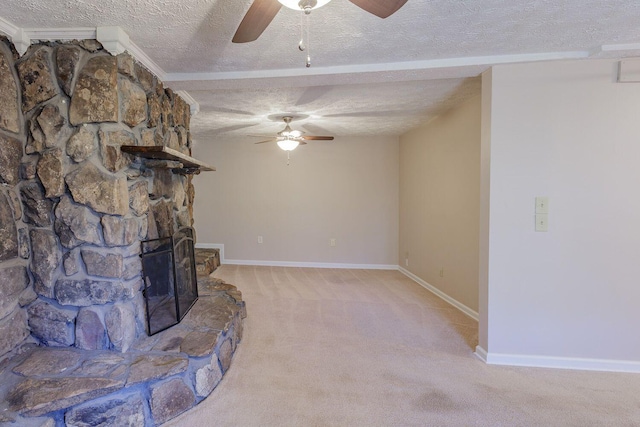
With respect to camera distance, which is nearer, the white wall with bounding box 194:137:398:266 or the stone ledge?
the stone ledge

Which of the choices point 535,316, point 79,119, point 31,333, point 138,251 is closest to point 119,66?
point 79,119

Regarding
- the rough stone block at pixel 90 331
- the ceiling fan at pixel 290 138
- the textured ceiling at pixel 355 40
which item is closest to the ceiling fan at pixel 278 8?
the textured ceiling at pixel 355 40

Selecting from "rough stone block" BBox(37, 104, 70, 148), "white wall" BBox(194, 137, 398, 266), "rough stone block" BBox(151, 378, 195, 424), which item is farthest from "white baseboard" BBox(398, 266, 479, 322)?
"rough stone block" BBox(37, 104, 70, 148)

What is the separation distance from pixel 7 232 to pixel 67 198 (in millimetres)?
360

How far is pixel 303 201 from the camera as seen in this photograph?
5316 mm

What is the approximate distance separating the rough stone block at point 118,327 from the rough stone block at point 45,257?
0.42 meters

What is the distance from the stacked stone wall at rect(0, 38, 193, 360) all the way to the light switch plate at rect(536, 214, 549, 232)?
9.35 ft

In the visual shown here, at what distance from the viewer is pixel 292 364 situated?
2.31 m

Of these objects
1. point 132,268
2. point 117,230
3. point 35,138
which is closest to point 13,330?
point 132,268

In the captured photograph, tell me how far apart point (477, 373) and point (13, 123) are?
3.45 m

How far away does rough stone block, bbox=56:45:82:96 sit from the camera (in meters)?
1.85

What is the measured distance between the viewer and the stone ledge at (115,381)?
1508mm

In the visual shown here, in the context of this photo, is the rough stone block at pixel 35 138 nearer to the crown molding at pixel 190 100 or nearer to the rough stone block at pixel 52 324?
the rough stone block at pixel 52 324

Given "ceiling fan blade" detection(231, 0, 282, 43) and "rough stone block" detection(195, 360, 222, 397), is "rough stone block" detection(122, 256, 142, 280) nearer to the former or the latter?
"rough stone block" detection(195, 360, 222, 397)
